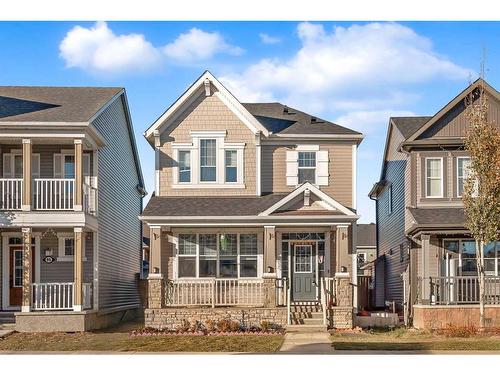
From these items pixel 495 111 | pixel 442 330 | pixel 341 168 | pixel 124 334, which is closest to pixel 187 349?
pixel 124 334

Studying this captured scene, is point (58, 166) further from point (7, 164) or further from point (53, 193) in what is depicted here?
point (7, 164)

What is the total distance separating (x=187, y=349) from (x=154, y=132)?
975cm

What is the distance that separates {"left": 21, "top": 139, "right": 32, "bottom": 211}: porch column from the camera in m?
24.8

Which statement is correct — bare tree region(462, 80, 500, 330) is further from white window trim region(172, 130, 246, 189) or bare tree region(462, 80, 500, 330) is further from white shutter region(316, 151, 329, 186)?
white window trim region(172, 130, 246, 189)

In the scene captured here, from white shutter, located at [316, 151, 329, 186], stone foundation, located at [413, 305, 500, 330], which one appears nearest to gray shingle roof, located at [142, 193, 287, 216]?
white shutter, located at [316, 151, 329, 186]

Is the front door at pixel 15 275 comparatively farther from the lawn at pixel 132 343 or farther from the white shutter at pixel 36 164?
the lawn at pixel 132 343

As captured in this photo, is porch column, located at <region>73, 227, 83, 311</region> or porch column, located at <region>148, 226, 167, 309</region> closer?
porch column, located at <region>73, 227, 83, 311</region>

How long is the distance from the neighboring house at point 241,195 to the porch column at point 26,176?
12.8 feet

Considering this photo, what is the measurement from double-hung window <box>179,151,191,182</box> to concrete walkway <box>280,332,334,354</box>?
7.05 m

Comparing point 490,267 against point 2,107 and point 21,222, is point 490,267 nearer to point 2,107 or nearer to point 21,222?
point 21,222

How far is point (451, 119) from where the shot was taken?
90.4 feet

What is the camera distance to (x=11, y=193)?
2575 cm

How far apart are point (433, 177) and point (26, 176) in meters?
13.8

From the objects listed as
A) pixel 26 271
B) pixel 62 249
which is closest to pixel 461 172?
pixel 62 249
